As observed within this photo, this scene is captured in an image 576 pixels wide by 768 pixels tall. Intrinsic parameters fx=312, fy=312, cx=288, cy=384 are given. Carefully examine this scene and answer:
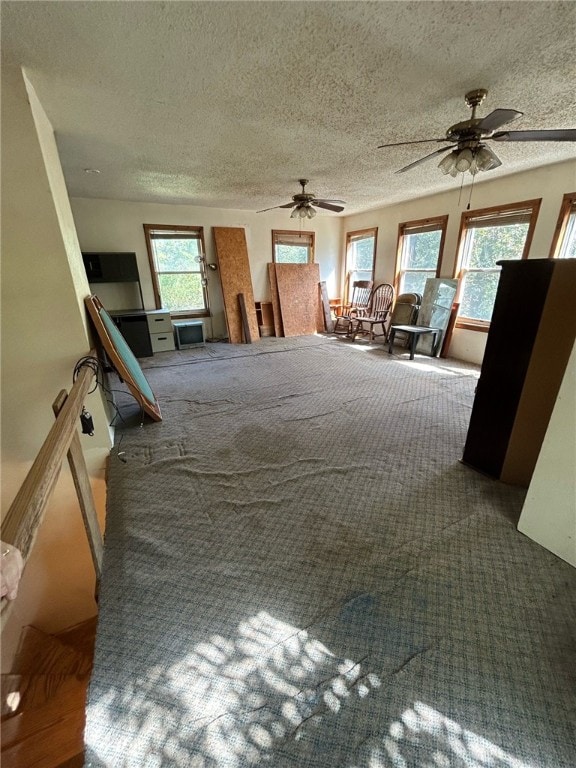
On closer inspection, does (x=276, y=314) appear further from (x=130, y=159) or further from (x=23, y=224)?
(x=23, y=224)

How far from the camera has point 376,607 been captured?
1.31 m

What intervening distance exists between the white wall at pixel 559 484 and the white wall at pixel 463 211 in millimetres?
3366

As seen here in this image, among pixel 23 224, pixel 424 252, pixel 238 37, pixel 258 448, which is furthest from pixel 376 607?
pixel 424 252

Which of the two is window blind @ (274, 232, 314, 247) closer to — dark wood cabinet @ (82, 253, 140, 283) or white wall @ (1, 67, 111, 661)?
dark wood cabinet @ (82, 253, 140, 283)

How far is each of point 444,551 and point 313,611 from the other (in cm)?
73

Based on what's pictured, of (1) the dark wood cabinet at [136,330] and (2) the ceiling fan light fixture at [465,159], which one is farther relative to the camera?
(1) the dark wood cabinet at [136,330]

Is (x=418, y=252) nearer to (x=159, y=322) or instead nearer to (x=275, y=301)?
(x=275, y=301)

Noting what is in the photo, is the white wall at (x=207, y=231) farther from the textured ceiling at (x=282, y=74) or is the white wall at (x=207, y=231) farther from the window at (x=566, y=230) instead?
the window at (x=566, y=230)

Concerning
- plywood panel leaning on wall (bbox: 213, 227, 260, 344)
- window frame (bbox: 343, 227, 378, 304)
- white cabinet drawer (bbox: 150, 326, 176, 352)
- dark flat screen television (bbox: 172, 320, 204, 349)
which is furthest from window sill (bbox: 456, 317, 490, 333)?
white cabinet drawer (bbox: 150, 326, 176, 352)

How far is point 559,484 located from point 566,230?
360 cm

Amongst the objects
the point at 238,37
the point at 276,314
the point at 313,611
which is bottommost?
the point at 313,611

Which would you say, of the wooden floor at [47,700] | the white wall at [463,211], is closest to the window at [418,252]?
the white wall at [463,211]

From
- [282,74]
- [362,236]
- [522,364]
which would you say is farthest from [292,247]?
[522,364]

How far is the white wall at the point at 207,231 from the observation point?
507 centimetres
